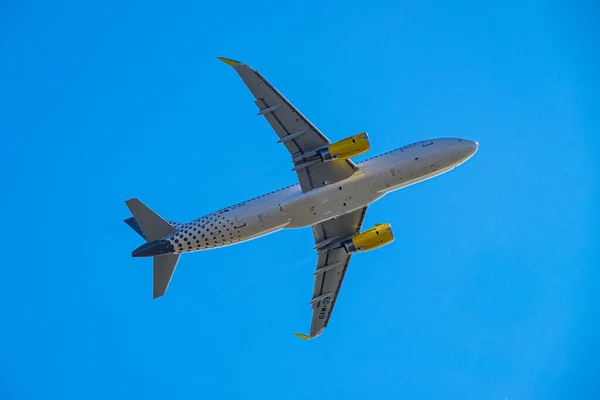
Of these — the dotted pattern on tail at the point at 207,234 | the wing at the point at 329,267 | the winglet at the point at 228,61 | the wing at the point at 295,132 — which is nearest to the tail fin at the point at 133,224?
the dotted pattern on tail at the point at 207,234

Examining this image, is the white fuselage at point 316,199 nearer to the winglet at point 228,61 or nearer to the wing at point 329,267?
the wing at point 329,267

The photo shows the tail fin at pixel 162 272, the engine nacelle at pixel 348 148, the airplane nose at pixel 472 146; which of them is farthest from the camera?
the airplane nose at pixel 472 146

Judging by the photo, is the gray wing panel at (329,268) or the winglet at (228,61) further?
the gray wing panel at (329,268)

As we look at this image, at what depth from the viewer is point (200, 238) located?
51.2 meters

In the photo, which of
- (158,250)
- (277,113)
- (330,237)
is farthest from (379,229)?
(158,250)

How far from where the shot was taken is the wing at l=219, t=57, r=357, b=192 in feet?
157

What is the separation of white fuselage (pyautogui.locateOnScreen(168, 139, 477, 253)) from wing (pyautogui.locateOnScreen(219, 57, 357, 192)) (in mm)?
741

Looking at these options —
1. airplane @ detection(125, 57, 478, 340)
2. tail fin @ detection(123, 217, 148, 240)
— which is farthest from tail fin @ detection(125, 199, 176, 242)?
tail fin @ detection(123, 217, 148, 240)

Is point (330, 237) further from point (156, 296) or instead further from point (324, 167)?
point (156, 296)

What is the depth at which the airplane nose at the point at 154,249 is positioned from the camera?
5072 cm

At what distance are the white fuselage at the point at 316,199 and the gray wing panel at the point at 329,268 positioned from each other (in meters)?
3.94

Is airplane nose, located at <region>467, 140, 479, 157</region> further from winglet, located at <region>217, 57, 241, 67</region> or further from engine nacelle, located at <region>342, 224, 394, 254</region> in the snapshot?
winglet, located at <region>217, 57, 241, 67</region>

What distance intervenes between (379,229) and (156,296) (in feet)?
59.0

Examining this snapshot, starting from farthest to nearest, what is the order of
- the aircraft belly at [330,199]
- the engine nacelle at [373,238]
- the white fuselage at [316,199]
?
1. the engine nacelle at [373,238]
2. the aircraft belly at [330,199]
3. the white fuselage at [316,199]
